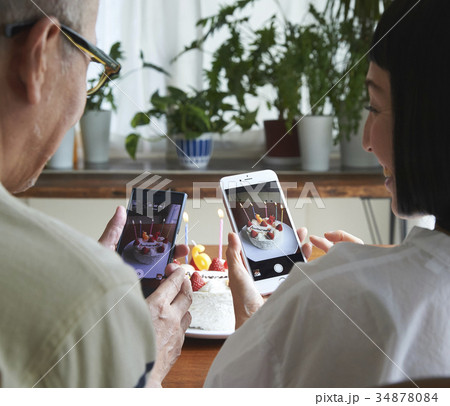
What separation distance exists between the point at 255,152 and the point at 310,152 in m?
0.38

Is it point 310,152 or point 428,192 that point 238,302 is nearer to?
point 428,192

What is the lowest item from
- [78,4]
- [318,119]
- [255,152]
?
[255,152]

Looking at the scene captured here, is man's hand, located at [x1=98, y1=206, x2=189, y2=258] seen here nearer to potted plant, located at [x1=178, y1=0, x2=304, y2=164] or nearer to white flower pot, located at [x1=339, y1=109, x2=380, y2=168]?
potted plant, located at [x1=178, y1=0, x2=304, y2=164]

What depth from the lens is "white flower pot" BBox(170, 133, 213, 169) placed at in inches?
87.0

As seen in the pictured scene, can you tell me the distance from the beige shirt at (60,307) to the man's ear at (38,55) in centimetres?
14

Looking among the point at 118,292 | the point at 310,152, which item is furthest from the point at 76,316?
the point at 310,152

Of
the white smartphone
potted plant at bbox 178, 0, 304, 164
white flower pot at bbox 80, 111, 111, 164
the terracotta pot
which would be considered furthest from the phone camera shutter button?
white flower pot at bbox 80, 111, 111, 164

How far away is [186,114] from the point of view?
87.5 inches

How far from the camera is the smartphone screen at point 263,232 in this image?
107 cm

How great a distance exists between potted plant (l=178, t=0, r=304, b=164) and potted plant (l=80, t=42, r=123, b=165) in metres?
Answer: 0.34

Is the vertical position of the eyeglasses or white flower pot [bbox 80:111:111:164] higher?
the eyeglasses

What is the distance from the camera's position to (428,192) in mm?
673

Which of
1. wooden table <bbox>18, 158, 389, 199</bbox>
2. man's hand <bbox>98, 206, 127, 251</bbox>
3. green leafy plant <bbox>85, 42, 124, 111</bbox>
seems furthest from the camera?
green leafy plant <bbox>85, 42, 124, 111</bbox>

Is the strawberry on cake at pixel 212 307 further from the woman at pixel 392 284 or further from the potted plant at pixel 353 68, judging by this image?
the potted plant at pixel 353 68
